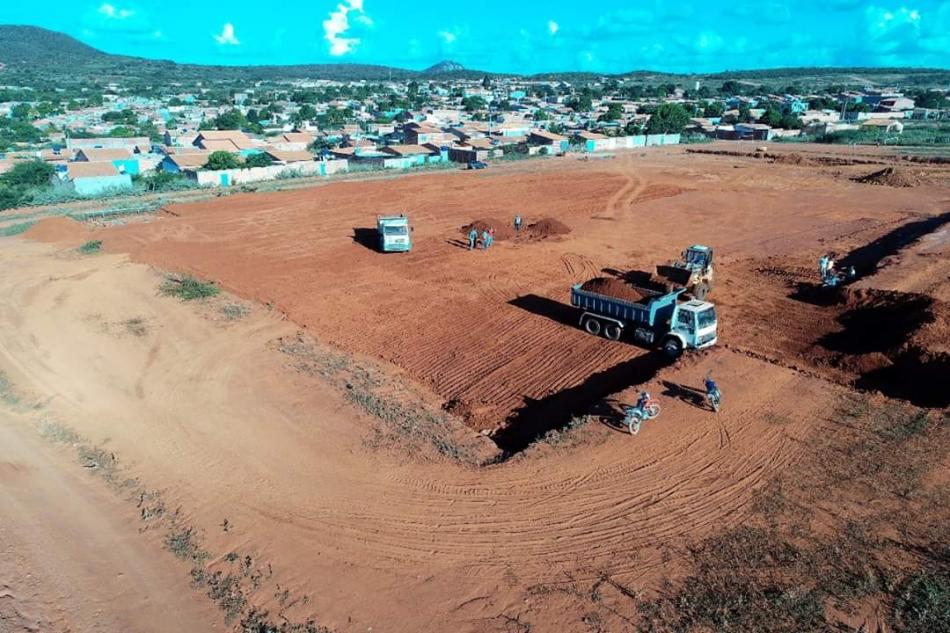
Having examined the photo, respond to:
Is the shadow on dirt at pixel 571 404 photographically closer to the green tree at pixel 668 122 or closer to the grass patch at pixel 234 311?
the grass patch at pixel 234 311

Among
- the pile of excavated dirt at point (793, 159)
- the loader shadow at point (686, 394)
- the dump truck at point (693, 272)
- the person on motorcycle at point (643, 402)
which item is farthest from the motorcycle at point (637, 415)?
the pile of excavated dirt at point (793, 159)

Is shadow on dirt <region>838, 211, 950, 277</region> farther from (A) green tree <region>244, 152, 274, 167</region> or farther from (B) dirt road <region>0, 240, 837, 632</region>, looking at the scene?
(A) green tree <region>244, 152, 274, 167</region>

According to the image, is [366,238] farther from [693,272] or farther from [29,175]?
[29,175]

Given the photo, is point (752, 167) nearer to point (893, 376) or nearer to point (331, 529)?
point (893, 376)

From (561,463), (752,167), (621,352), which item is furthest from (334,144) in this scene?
(561,463)

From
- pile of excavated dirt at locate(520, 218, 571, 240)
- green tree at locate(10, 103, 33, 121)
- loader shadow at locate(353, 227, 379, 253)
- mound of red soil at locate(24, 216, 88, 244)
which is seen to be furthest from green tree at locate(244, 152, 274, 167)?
green tree at locate(10, 103, 33, 121)
